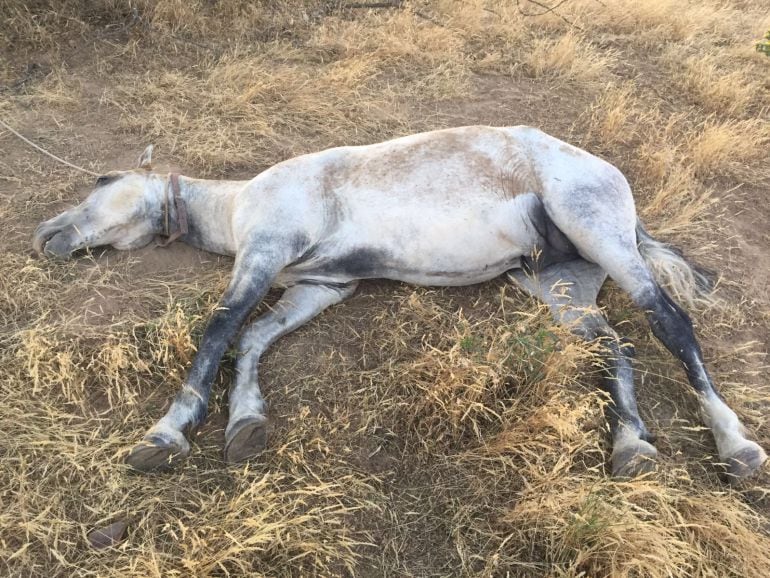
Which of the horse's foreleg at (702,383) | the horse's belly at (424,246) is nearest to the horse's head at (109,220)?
the horse's belly at (424,246)

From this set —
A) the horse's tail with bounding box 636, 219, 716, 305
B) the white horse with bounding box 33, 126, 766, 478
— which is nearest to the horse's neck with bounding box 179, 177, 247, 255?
the white horse with bounding box 33, 126, 766, 478

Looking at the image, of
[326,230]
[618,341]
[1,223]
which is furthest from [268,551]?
[1,223]

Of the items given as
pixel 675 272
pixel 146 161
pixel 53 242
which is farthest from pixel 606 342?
pixel 53 242

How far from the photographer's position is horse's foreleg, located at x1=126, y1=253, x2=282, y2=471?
8.27 feet

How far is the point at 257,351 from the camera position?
3.14m

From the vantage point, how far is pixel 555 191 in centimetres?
336

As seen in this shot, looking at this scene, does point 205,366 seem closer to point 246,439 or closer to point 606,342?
point 246,439

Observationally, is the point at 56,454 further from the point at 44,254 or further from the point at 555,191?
the point at 555,191

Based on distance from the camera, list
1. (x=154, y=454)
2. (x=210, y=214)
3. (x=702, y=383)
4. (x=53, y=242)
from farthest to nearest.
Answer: (x=210, y=214), (x=53, y=242), (x=702, y=383), (x=154, y=454)

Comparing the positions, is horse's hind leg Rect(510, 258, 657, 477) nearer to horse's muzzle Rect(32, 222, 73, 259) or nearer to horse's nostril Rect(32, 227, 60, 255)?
horse's muzzle Rect(32, 222, 73, 259)

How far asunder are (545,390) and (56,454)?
87.8 inches

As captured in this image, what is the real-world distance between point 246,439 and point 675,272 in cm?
270

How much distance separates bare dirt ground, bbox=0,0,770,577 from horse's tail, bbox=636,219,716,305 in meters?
0.18

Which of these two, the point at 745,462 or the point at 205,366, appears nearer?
the point at 745,462
